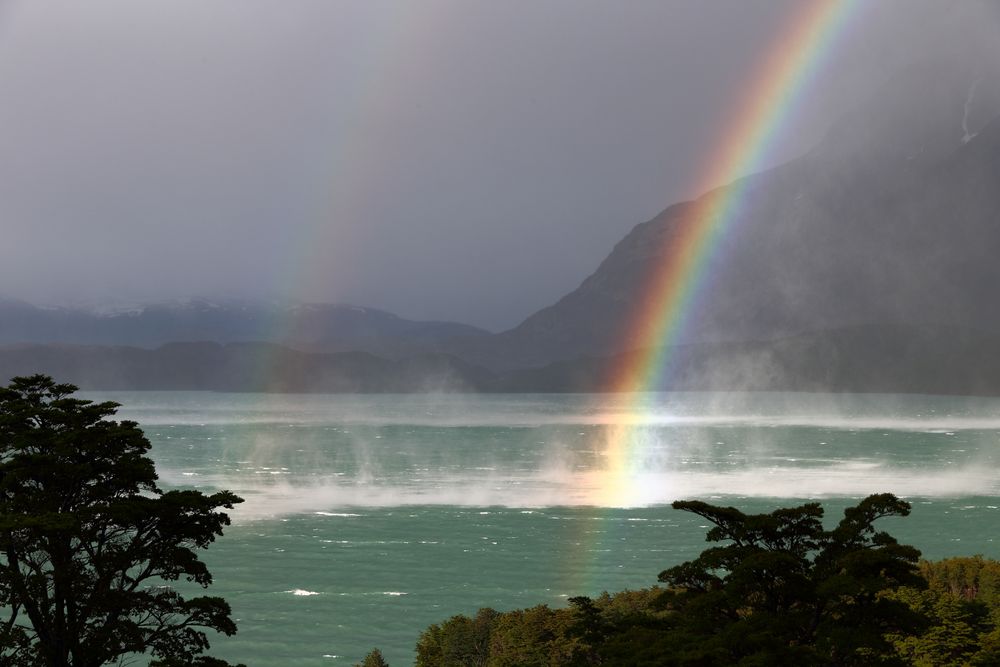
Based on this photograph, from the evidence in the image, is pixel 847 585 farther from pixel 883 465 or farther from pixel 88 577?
pixel 883 465

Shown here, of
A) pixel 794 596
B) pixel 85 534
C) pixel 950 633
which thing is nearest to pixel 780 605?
pixel 794 596

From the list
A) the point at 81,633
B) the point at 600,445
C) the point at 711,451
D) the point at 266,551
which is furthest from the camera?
the point at 600,445

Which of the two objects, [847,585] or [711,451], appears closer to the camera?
[847,585]

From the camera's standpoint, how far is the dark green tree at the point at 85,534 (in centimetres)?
2225

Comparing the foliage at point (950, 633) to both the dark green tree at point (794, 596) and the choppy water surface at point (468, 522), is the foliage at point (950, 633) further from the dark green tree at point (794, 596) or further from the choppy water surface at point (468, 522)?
the choppy water surface at point (468, 522)

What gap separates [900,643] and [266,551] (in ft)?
148

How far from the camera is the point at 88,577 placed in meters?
23.2

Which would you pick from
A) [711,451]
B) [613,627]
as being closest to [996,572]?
[613,627]

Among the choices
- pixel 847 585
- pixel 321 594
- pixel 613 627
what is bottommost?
pixel 321 594

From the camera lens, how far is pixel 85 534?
22.6 meters

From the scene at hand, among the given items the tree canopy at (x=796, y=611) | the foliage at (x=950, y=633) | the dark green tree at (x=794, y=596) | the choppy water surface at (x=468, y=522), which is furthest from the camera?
the choppy water surface at (x=468, y=522)

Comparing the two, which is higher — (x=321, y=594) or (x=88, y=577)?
(x=88, y=577)

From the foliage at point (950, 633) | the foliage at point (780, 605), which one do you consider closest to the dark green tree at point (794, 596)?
the foliage at point (780, 605)

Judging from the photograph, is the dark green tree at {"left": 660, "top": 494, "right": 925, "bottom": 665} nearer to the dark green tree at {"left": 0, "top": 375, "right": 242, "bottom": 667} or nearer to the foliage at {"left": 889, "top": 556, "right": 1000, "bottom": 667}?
the foliage at {"left": 889, "top": 556, "right": 1000, "bottom": 667}
